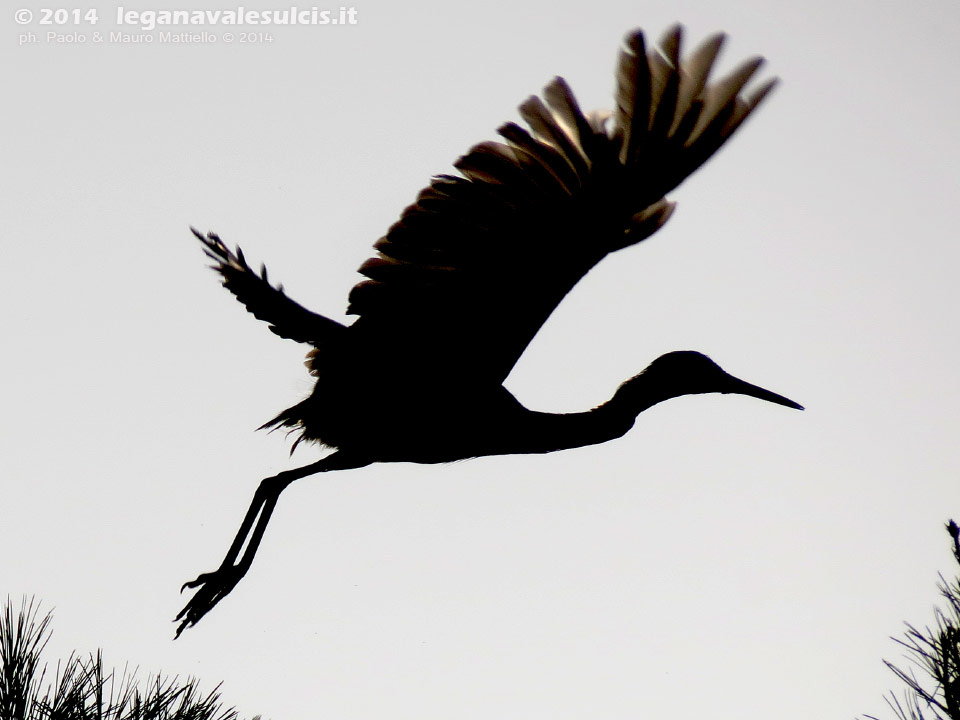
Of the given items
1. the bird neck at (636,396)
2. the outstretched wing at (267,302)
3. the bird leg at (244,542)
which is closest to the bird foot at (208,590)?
the bird leg at (244,542)

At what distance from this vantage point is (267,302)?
3766mm

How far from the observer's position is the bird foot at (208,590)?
362cm

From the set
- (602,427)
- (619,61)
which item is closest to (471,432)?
(602,427)

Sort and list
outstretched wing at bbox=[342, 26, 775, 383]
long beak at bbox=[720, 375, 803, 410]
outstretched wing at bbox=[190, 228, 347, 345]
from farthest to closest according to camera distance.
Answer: long beak at bbox=[720, 375, 803, 410] → outstretched wing at bbox=[190, 228, 347, 345] → outstretched wing at bbox=[342, 26, 775, 383]

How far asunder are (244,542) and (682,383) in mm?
1922

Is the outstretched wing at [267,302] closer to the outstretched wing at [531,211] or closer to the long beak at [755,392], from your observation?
the outstretched wing at [531,211]

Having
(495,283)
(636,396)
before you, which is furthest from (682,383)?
(495,283)

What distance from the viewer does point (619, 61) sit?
307 centimetres

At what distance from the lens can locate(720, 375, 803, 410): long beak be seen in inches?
170

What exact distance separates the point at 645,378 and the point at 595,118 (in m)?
1.21

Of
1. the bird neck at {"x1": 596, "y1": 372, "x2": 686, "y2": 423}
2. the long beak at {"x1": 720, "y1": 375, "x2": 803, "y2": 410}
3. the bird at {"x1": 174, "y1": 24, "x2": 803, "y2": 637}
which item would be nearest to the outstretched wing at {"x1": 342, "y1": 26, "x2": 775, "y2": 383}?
the bird at {"x1": 174, "y1": 24, "x2": 803, "y2": 637}

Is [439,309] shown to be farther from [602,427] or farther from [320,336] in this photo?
[602,427]

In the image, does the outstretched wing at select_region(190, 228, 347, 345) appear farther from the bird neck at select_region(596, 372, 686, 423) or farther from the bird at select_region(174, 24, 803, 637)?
the bird neck at select_region(596, 372, 686, 423)

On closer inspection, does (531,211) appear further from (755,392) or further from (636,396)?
(755,392)
